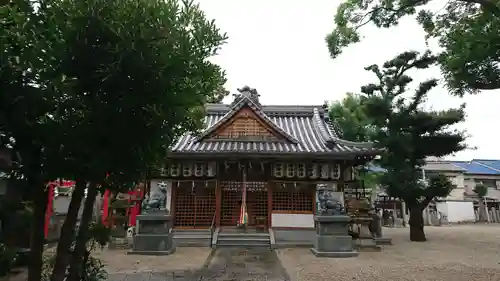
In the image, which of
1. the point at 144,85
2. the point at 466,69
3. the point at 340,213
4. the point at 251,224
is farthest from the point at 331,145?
the point at 144,85

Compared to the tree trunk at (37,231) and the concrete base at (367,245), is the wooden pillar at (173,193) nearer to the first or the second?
the concrete base at (367,245)

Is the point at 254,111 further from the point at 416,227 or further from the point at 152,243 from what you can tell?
the point at 416,227

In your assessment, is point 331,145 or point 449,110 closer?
point 331,145

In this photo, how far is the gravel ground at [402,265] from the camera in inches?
328

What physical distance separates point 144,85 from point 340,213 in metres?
10.1

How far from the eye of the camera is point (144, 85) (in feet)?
12.9

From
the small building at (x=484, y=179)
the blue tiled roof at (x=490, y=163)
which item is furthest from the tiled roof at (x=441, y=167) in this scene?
the blue tiled roof at (x=490, y=163)

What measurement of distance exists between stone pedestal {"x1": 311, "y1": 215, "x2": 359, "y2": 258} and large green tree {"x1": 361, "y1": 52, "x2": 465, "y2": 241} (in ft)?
17.7

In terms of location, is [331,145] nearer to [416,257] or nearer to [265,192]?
[265,192]

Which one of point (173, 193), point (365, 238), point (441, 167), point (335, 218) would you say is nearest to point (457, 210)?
point (441, 167)

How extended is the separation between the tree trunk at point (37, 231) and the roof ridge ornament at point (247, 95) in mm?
13562

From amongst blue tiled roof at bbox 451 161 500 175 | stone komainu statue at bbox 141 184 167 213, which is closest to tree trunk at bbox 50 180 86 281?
stone komainu statue at bbox 141 184 167 213

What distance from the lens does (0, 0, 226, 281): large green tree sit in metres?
3.68

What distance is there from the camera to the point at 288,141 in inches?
627
